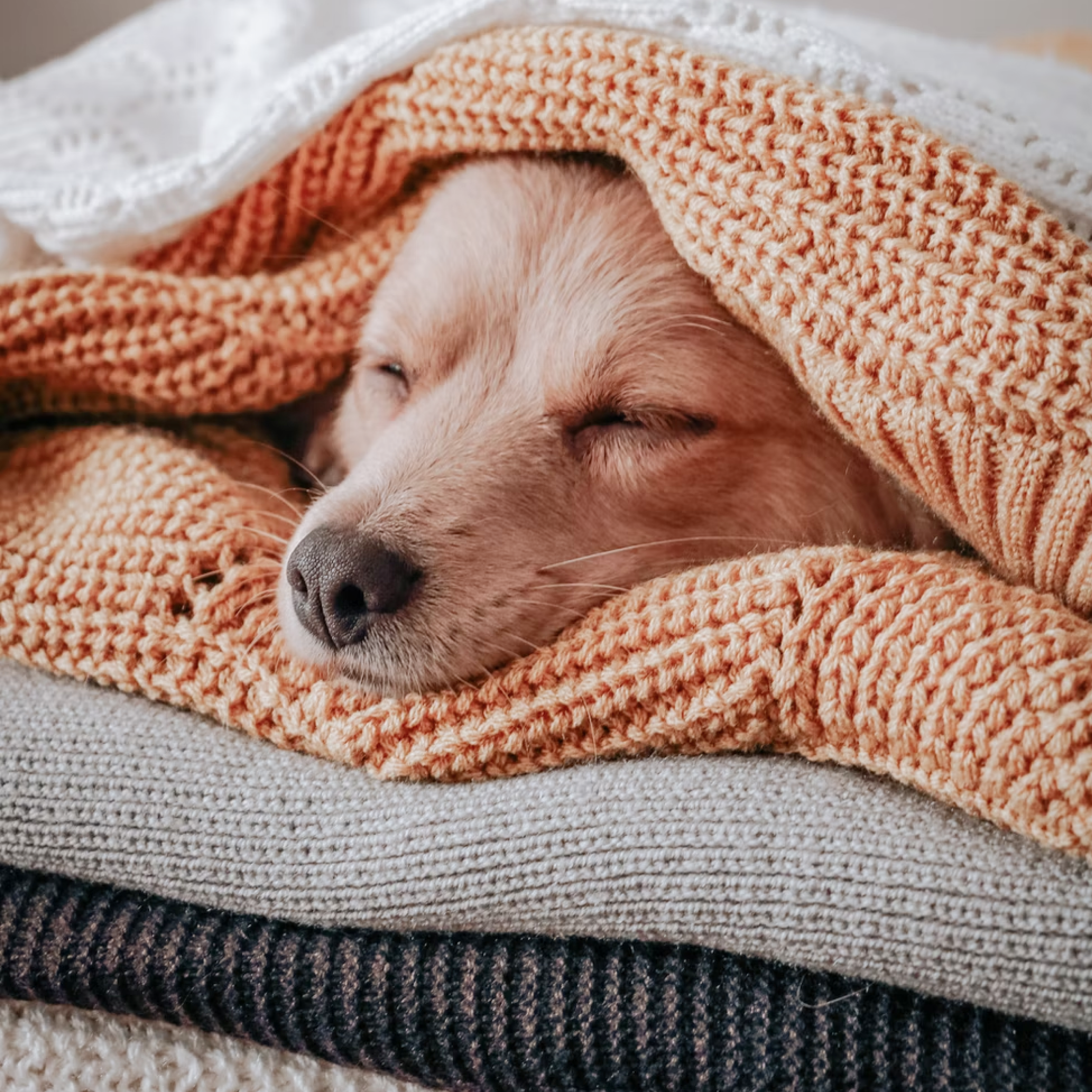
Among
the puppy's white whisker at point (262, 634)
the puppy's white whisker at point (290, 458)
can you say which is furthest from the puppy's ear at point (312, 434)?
the puppy's white whisker at point (262, 634)

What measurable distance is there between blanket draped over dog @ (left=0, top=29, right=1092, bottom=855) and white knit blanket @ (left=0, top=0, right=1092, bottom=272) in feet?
0.20

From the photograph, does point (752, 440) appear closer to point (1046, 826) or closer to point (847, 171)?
point (847, 171)

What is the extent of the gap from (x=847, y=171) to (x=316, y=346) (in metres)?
0.71

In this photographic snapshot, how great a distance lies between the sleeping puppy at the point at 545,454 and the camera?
1.08m

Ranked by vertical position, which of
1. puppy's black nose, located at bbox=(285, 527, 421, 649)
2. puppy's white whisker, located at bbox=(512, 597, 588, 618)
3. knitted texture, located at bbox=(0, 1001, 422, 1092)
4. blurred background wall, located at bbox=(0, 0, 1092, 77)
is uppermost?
blurred background wall, located at bbox=(0, 0, 1092, 77)

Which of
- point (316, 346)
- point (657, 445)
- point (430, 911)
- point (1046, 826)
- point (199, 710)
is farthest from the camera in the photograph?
point (316, 346)

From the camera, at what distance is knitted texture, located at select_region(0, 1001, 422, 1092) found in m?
0.95

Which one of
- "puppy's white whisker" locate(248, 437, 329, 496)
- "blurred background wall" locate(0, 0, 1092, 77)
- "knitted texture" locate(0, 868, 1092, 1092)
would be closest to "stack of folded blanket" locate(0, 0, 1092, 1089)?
"knitted texture" locate(0, 868, 1092, 1092)

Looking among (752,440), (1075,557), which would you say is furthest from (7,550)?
(1075,557)

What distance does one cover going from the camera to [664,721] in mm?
952

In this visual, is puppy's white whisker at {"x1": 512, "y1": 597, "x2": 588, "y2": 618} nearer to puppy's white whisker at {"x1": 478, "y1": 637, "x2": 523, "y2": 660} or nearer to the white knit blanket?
puppy's white whisker at {"x1": 478, "y1": 637, "x2": 523, "y2": 660}

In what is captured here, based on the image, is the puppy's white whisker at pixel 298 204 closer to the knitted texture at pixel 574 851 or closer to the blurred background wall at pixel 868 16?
the knitted texture at pixel 574 851

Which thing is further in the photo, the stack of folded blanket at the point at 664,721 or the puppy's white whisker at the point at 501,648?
the puppy's white whisker at the point at 501,648

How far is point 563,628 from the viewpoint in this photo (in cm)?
113
